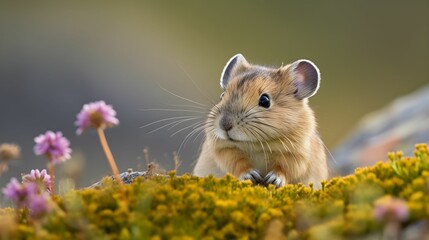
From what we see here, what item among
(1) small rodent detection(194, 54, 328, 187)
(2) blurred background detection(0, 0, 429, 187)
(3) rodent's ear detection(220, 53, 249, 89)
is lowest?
(1) small rodent detection(194, 54, 328, 187)

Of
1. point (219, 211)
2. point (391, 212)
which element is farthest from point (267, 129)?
point (391, 212)

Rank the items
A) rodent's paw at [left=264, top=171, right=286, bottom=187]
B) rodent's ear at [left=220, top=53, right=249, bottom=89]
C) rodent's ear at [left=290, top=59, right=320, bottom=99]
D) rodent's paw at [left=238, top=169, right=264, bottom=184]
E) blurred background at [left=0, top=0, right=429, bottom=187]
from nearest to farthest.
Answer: rodent's paw at [left=264, top=171, right=286, bottom=187], rodent's paw at [left=238, top=169, right=264, bottom=184], rodent's ear at [left=290, top=59, right=320, bottom=99], rodent's ear at [left=220, top=53, right=249, bottom=89], blurred background at [left=0, top=0, right=429, bottom=187]

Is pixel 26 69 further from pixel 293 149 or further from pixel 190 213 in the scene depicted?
pixel 190 213

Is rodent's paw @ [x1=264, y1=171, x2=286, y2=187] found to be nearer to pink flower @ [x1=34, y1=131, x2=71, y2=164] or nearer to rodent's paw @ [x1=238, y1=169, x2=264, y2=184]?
Result: rodent's paw @ [x1=238, y1=169, x2=264, y2=184]

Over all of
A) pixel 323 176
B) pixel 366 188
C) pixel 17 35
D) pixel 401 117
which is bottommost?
pixel 366 188

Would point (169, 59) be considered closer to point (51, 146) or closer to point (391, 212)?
point (51, 146)

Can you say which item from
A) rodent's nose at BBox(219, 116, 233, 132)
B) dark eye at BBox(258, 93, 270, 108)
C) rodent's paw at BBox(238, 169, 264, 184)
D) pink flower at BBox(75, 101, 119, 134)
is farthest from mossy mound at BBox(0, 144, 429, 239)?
dark eye at BBox(258, 93, 270, 108)

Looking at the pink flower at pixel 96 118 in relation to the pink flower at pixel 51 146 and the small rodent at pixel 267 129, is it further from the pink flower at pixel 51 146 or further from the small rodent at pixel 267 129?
the small rodent at pixel 267 129

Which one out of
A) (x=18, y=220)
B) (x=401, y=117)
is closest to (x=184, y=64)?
(x=401, y=117)
